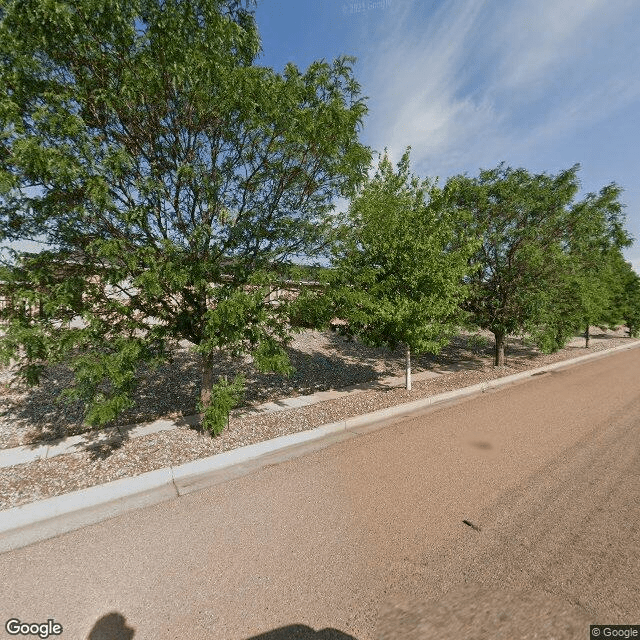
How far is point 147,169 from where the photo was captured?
459cm

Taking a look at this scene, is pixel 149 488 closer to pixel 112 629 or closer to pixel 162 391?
pixel 112 629

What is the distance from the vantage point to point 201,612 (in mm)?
2514

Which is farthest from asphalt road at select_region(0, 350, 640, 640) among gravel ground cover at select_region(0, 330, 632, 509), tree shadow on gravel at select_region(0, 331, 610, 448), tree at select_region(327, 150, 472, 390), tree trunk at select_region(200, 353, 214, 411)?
Answer: tree at select_region(327, 150, 472, 390)

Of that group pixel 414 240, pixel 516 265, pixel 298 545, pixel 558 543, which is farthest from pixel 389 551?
pixel 516 265

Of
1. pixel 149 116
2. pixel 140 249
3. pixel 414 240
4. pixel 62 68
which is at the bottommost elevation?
pixel 140 249

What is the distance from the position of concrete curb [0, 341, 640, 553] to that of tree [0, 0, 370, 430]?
2.59ft

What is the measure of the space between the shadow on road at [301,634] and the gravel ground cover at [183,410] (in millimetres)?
3043

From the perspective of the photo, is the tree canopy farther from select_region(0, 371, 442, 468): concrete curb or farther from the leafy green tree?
the leafy green tree

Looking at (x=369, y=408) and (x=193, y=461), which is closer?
(x=193, y=461)

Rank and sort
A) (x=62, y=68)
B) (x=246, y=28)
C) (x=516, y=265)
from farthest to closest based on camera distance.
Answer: (x=516, y=265)
(x=246, y=28)
(x=62, y=68)

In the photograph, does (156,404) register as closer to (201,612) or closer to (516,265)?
(201,612)

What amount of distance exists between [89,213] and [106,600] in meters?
4.19

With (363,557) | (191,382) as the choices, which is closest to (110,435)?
(191,382)

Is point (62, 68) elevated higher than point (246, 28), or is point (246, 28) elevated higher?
point (246, 28)
